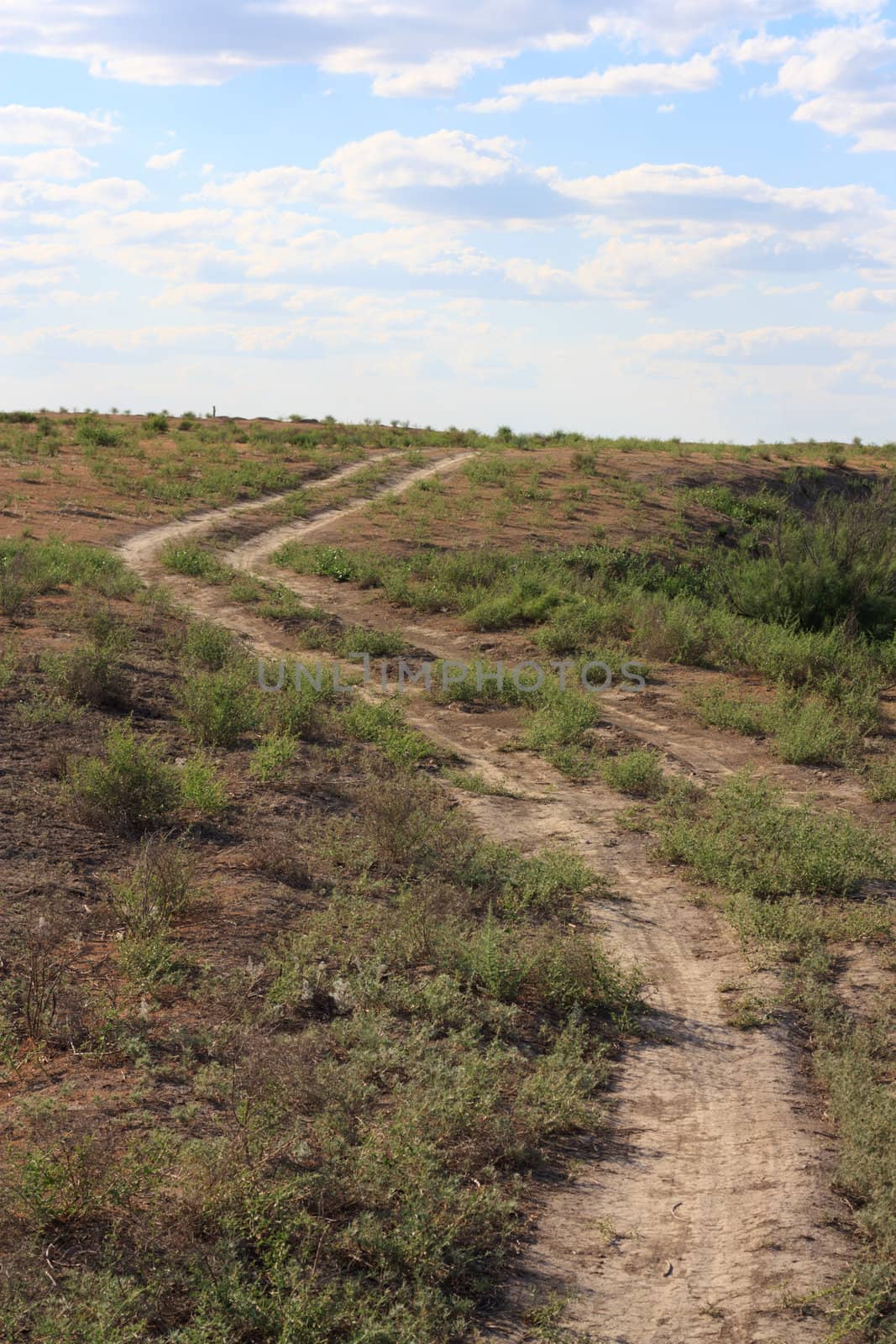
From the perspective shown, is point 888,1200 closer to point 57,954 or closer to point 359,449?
point 57,954

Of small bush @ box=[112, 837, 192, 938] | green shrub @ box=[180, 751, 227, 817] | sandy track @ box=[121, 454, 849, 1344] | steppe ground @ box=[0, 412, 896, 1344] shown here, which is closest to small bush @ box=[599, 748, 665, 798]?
steppe ground @ box=[0, 412, 896, 1344]

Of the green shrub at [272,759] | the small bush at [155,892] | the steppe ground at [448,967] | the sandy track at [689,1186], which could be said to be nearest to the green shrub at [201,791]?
the steppe ground at [448,967]

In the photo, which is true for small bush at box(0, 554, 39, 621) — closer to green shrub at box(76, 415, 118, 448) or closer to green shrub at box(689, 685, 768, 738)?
green shrub at box(689, 685, 768, 738)

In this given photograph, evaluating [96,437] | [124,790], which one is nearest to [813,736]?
[124,790]

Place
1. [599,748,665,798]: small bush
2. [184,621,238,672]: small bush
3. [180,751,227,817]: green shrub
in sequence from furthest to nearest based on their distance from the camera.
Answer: [184,621,238,672]: small bush → [599,748,665,798]: small bush → [180,751,227,817]: green shrub

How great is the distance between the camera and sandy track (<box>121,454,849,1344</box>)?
139 inches

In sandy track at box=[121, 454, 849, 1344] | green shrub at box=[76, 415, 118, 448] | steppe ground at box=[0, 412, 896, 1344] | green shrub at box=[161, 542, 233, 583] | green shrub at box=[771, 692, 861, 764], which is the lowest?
sandy track at box=[121, 454, 849, 1344]

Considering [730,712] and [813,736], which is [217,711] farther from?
[813,736]

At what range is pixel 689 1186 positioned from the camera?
418 centimetres

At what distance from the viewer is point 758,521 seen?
23.0 m

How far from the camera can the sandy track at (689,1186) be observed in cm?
352

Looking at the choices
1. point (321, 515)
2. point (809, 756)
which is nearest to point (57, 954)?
point (809, 756)

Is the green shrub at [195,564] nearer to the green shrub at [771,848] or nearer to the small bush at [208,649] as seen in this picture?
the small bush at [208,649]

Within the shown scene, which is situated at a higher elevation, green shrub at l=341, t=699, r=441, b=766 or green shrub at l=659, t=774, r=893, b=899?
green shrub at l=341, t=699, r=441, b=766
